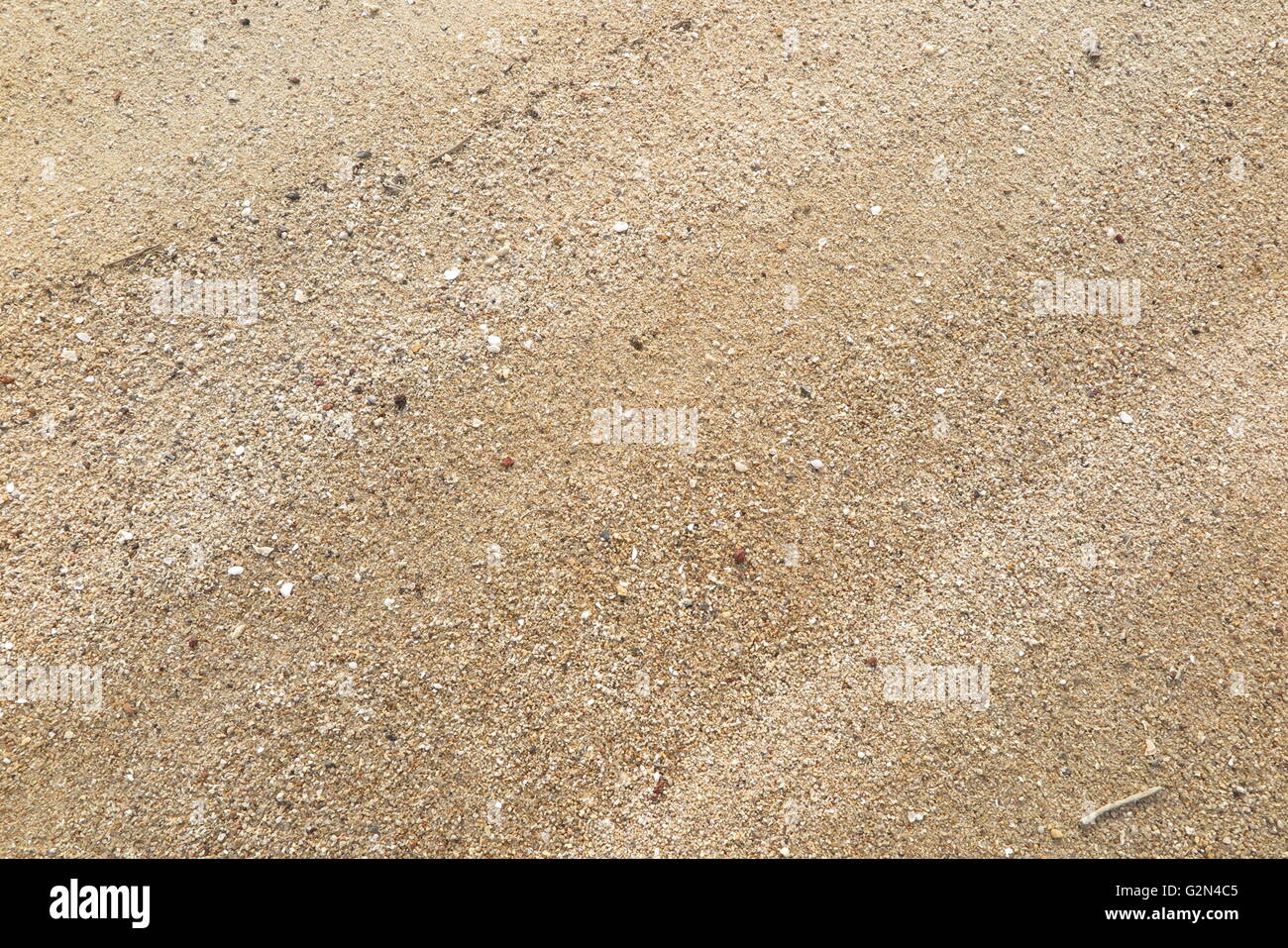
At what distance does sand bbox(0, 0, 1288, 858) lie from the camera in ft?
9.06

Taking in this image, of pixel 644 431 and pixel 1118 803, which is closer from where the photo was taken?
pixel 1118 803

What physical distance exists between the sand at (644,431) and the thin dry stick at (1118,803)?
2 cm

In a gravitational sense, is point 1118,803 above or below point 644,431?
below

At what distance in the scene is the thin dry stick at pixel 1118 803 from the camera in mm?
2738

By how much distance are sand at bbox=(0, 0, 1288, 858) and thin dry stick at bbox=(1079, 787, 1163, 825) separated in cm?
2

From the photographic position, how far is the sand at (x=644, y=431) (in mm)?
2762

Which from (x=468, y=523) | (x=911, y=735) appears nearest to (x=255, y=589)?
(x=468, y=523)

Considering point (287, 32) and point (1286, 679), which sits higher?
point (287, 32)

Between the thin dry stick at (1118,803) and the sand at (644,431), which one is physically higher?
the sand at (644,431)

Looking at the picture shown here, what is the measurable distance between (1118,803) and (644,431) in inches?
85.1

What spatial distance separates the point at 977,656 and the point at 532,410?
1.93 m

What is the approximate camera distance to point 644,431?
3109 mm

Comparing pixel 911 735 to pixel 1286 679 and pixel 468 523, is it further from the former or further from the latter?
pixel 468 523

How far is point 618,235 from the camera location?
3.36 meters
